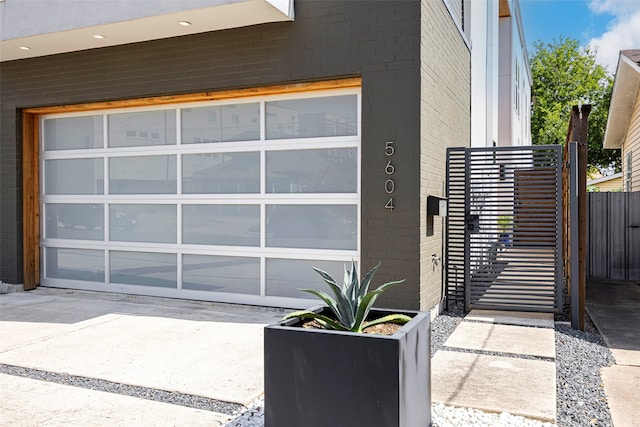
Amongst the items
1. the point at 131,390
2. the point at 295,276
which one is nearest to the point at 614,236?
the point at 295,276

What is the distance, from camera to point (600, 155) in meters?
34.2

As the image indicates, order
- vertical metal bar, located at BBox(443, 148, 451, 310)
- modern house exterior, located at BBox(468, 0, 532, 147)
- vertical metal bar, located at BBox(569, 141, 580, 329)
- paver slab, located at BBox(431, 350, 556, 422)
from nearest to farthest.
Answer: paver slab, located at BBox(431, 350, 556, 422) < vertical metal bar, located at BBox(569, 141, 580, 329) < vertical metal bar, located at BBox(443, 148, 451, 310) < modern house exterior, located at BBox(468, 0, 532, 147)

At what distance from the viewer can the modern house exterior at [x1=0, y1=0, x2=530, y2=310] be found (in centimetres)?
610

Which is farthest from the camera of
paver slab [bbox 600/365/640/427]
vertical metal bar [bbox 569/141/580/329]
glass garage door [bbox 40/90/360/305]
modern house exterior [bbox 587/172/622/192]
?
modern house exterior [bbox 587/172/622/192]

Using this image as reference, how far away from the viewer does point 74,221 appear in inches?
329

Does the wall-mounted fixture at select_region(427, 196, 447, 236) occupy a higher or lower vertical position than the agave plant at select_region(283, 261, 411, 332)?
higher

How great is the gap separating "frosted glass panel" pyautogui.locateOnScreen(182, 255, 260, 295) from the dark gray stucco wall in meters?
1.69

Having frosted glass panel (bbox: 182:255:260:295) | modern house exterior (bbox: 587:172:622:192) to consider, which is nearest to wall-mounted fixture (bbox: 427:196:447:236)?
frosted glass panel (bbox: 182:255:260:295)

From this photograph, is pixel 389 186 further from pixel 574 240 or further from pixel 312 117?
pixel 574 240

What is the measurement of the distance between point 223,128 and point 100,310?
9.20 feet

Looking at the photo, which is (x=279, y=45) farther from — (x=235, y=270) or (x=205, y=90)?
(x=235, y=270)

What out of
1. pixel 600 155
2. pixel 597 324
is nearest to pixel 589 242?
pixel 597 324

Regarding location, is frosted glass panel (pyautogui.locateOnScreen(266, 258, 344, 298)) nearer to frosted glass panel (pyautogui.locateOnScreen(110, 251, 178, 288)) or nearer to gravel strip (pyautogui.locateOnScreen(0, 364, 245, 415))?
frosted glass panel (pyautogui.locateOnScreen(110, 251, 178, 288))

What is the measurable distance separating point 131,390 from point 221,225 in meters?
3.52
